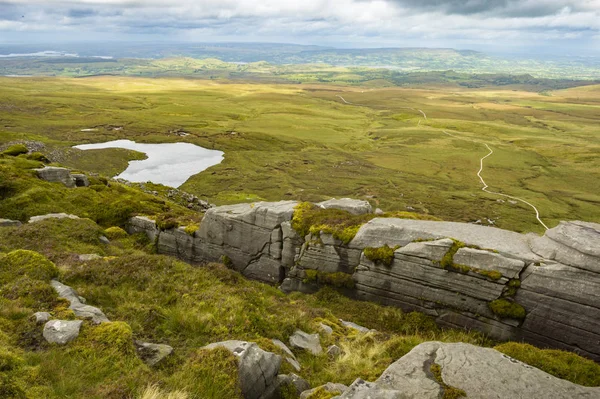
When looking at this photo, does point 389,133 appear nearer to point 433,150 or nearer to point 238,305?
point 433,150

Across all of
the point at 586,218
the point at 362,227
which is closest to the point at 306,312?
the point at 362,227

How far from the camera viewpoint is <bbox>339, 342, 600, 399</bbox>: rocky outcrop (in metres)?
13.4

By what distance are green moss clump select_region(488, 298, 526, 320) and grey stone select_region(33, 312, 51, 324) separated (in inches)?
881

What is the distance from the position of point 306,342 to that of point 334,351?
61.1 inches

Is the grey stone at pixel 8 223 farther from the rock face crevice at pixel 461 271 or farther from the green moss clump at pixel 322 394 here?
the green moss clump at pixel 322 394

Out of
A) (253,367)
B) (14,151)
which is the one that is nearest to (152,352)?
(253,367)

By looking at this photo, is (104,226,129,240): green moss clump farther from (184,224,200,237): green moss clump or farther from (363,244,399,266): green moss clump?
(363,244,399,266): green moss clump

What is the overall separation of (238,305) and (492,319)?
14793 millimetres

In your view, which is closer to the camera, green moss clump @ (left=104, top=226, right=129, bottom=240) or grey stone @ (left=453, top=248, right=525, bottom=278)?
grey stone @ (left=453, top=248, right=525, bottom=278)

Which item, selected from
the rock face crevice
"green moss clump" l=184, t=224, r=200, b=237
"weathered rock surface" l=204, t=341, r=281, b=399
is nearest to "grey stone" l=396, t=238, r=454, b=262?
the rock face crevice

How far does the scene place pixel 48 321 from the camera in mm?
15070

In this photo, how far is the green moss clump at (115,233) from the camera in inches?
1387

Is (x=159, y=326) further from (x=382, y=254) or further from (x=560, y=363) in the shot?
(x=560, y=363)

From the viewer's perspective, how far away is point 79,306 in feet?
56.3
